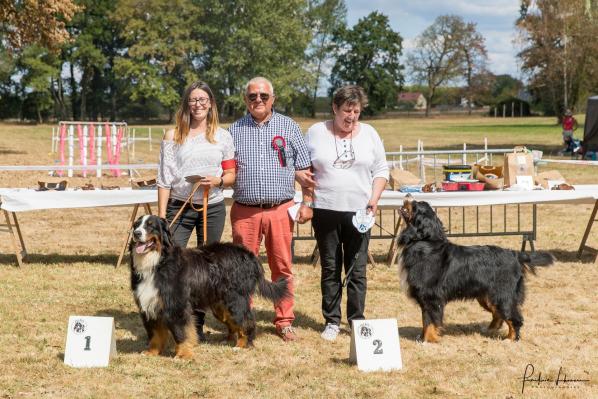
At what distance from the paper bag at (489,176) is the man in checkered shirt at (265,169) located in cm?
347

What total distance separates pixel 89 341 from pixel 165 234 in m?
0.82

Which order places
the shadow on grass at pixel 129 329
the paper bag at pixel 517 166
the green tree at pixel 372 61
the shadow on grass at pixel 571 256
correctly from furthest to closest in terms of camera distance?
the green tree at pixel 372 61, the shadow on grass at pixel 571 256, the paper bag at pixel 517 166, the shadow on grass at pixel 129 329

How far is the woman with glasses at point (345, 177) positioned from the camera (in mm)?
5035

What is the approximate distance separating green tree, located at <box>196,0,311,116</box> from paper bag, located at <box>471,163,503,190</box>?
46828mm

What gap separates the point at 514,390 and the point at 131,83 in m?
56.4

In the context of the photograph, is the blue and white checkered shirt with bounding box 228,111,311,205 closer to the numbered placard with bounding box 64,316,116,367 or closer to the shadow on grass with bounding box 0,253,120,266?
the numbered placard with bounding box 64,316,116,367

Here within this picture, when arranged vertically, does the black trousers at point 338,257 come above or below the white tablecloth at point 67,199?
below

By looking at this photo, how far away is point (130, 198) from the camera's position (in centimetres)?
765

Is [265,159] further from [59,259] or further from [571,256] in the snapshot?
[571,256]

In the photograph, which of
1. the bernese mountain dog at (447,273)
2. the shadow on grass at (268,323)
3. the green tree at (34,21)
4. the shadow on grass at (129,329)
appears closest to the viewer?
the shadow on grass at (129,329)

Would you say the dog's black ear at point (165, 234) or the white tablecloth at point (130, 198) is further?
the white tablecloth at point (130, 198)

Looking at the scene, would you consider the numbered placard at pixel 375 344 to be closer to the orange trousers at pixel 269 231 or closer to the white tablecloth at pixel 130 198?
the orange trousers at pixel 269 231

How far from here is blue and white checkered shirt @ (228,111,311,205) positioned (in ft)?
16.5
